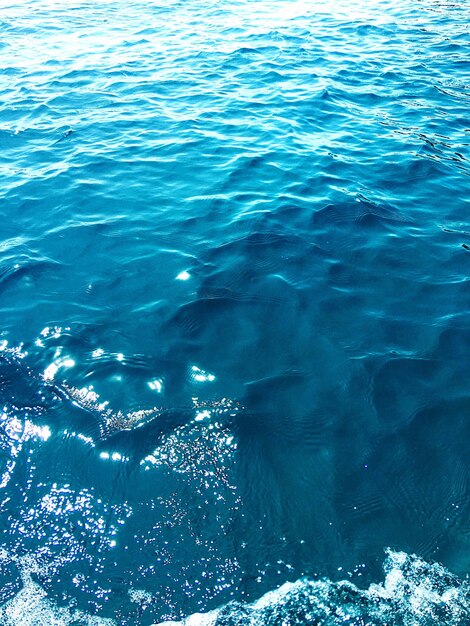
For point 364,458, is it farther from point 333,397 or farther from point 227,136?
point 227,136

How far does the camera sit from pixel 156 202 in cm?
926

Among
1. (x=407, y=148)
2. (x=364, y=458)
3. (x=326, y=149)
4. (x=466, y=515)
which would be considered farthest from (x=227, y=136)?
(x=466, y=515)

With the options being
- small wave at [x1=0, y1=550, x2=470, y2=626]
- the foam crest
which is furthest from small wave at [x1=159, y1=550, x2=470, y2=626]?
the foam crest

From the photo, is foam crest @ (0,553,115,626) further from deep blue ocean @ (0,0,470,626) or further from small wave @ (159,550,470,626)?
small wave @ (159,550,470,626)

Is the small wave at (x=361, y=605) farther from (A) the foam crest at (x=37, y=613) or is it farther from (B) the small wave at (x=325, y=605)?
(A) the foam crest at (x=37, y=613)

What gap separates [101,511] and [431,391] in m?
4.34

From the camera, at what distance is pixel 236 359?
6.19 metres

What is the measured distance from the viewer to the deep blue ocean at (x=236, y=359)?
14.0ft

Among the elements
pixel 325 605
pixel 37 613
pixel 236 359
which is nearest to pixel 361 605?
pixel 325 605

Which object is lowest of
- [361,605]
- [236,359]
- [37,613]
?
[361,605]

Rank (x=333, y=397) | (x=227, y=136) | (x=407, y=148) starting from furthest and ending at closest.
→ (x=227, y=136) < (x=407, y=148) < (x=333, y=397)

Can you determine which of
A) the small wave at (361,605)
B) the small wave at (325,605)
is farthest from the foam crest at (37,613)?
the small wave at (361,605)

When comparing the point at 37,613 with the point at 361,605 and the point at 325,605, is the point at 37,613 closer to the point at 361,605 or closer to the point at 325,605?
the point at 325,605

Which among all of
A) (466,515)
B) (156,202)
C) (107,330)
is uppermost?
(156,202)
